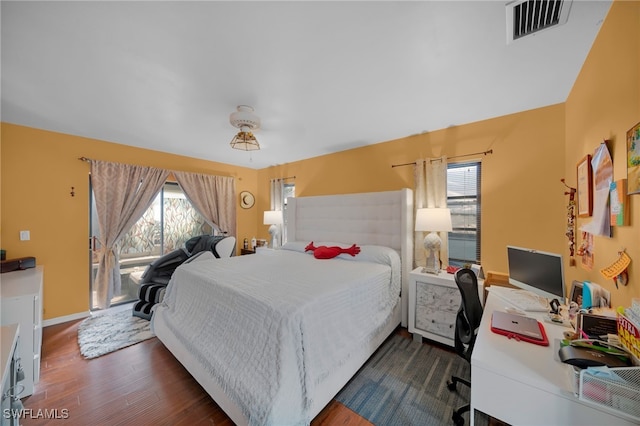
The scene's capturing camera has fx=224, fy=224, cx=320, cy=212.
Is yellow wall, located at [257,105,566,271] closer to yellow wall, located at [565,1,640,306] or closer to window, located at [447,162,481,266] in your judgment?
window, located at [447,162,481,266]

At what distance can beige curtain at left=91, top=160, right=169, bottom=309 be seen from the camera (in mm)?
3344

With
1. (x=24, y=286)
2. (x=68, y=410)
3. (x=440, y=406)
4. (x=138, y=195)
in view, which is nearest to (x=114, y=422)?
(x=68, y=410)

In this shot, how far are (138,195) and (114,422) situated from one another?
3.13 meters

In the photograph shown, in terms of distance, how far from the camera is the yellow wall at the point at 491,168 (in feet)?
4.07

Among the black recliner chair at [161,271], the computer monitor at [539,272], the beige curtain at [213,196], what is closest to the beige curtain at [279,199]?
the beige curtain at [213,196]

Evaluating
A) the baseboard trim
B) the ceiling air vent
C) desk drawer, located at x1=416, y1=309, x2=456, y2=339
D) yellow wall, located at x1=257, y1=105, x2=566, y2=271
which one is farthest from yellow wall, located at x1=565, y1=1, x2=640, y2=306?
the baseboard trim

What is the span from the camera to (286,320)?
136cm

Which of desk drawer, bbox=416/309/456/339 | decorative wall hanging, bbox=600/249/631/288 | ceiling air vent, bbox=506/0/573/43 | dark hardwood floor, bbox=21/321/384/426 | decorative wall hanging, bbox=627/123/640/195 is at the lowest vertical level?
dark hardwood floor, bbox=21/321/384/426

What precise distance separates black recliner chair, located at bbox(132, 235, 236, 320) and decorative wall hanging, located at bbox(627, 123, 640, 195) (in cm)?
412

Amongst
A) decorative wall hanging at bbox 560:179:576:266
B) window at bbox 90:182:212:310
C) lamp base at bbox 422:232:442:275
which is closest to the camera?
decorative wall hanging at bbox 560:179:576:266

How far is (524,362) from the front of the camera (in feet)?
3.52

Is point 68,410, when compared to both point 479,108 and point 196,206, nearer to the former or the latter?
point 196,206

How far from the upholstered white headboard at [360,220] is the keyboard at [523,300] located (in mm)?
1024

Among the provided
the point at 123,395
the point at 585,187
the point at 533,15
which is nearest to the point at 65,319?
the point at 123,395
